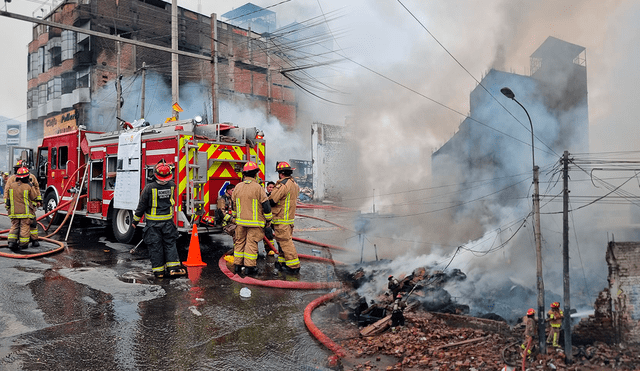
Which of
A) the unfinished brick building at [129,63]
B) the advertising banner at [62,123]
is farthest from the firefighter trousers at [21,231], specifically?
the advertising banner at [62,123]

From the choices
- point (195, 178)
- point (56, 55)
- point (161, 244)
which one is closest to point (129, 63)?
point (56, 55)

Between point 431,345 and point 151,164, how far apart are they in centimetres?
667

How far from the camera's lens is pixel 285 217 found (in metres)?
6.89

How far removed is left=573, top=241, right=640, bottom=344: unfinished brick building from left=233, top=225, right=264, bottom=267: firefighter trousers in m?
8.14

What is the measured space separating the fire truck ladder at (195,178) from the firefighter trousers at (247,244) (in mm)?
1699

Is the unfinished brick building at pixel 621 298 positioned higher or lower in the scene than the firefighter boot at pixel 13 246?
lower

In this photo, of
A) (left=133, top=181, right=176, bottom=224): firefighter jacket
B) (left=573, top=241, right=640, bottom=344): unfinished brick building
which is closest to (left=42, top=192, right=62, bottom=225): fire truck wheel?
(left=133, top=181, right=176, bottom=224): firefighter jacket

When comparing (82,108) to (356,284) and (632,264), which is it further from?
(632,264)

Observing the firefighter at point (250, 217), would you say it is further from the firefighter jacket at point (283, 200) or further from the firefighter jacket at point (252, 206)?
the firefighter jacket at point (283, 200)

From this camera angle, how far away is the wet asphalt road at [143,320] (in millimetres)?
3566

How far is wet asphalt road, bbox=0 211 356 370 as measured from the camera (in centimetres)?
357

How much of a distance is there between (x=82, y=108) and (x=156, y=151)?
3128cm

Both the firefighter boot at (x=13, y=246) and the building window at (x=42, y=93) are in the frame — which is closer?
the firefighter boot at (x=13, y=246)

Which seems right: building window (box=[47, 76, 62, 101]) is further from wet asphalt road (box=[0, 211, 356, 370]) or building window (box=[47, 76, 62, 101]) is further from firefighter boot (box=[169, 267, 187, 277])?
firefighter boot (box=[169, 267, 187, 277])
